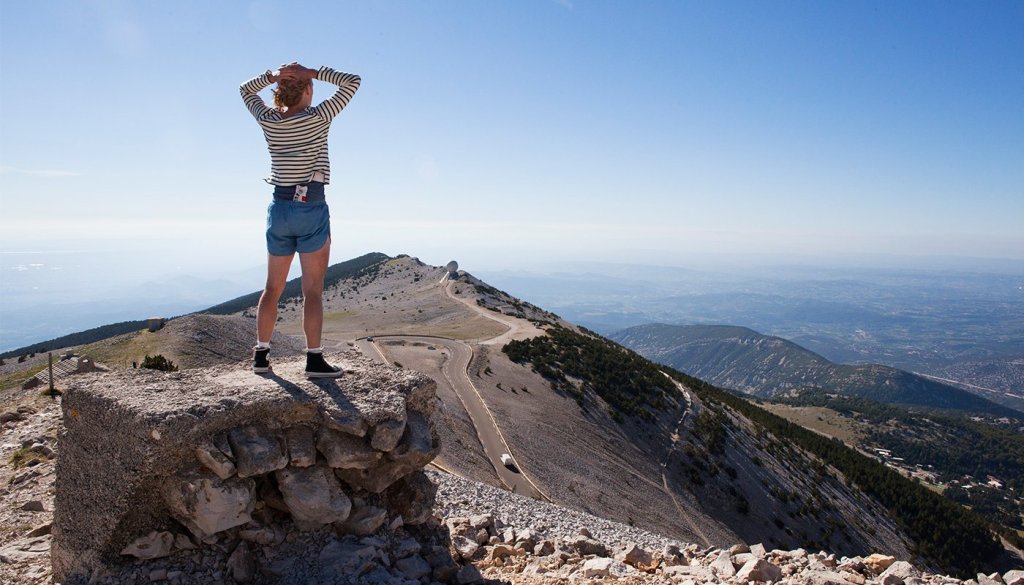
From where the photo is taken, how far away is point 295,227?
638 cm

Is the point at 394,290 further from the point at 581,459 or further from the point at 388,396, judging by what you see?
the point at 388,396

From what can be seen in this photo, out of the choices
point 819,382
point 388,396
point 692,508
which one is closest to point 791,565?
point 388,396

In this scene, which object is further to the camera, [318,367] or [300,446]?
[318,367]

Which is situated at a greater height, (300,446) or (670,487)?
(300,446)

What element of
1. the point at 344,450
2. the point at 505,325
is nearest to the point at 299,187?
the point at 344,450

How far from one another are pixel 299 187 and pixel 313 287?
1.15 meters

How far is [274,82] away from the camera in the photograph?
6766mm

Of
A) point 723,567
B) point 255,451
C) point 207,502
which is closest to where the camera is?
point 207,502

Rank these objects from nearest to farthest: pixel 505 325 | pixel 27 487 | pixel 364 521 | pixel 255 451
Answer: pixel 255 451, pixel 364 521, pixel 27 487, pixel 505 325

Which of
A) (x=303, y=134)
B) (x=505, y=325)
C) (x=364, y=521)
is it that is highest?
(x=303, y=134)

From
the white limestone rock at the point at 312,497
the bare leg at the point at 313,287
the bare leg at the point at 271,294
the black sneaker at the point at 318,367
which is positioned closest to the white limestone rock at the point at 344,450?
the white limestone rock at the point at 312,497

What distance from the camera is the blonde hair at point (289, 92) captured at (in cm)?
650

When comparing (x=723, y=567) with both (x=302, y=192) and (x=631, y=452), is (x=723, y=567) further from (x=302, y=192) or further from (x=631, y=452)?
(x=631, y=452)

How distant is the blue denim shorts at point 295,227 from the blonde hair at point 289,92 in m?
1.12
